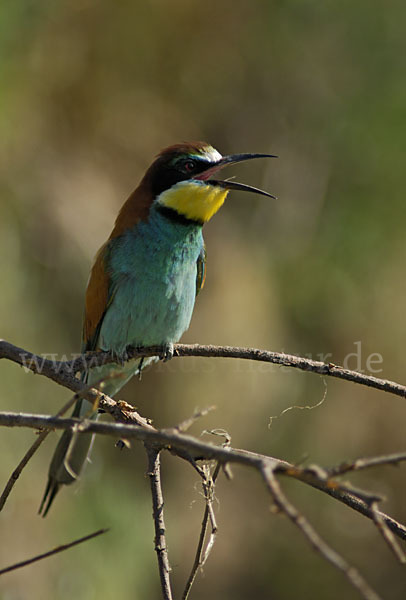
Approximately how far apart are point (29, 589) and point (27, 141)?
76.0 inches

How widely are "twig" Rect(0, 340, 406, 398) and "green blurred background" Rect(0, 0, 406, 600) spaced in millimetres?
1771

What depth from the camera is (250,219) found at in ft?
13.7

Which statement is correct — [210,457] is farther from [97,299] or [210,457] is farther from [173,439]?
[97,299]

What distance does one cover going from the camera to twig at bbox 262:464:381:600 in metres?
0.61

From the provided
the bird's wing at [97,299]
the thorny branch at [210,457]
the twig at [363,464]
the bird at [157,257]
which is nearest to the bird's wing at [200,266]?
the bird at [157,257]

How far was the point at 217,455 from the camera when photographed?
2.61ft

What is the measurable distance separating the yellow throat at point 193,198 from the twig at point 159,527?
3.50 ft

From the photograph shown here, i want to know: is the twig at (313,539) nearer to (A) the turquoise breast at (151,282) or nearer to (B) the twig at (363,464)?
(B) the twig at (363,464)

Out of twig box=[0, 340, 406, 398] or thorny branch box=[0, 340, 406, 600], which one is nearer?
thorny branch box=[0, 340, 406, 600]

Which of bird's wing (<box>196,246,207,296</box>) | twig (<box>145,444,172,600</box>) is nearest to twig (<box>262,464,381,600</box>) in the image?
twig (<box>145,444,172,600</box>)

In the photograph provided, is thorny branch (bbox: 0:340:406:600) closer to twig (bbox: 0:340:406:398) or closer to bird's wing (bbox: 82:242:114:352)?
twig (bbox: 0:340:406:398)

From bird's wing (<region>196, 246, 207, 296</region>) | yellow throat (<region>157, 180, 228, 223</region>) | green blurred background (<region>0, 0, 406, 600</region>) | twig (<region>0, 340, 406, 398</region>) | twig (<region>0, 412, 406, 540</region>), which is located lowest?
twig (<region>0, 412, 406, 540</region>)

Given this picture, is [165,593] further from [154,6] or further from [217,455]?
[154,6]

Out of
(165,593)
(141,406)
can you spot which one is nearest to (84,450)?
(165,593)
